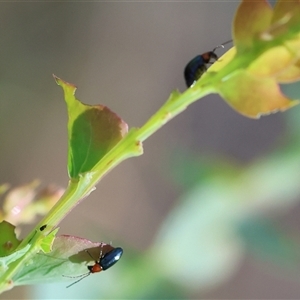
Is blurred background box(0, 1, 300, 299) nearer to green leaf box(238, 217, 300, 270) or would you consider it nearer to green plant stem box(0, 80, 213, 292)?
green leaf box(238, 217, 300, 270)

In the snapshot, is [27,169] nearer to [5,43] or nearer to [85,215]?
[85,215]

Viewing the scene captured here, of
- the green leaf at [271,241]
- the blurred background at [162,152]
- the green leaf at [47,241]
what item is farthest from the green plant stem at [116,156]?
the green leaf at [271,241]

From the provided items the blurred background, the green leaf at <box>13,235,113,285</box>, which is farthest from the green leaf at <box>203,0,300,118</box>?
the blurred background

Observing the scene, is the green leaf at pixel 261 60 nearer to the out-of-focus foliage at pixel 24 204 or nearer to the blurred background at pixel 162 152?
the out-of-focus foliage at pixel 24 204

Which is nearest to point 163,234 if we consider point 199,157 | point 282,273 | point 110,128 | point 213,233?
point 213,233

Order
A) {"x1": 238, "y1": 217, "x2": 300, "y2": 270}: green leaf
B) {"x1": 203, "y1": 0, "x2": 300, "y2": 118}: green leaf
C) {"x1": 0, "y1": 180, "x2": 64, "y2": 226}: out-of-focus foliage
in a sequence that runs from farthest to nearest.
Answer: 1. {"x1": 238, "y1": 217, "x2": 300, "y2": 270}: green leaf
2. {"x1": 0, "y1": 180, "x2": 64, "y2": 226}: out-of-focus foliage
3. {"x1": 203, "y1": 0, "x2": 300, "y2": 118}: green leaf

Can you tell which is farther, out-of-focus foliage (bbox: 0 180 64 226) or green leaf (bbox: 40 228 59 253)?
out-of-focus foliage (bbox: 0 180 64 226)

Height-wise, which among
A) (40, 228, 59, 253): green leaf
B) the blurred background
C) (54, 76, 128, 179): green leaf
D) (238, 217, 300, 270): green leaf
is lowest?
(40, 228, 59, 253): green leaf
